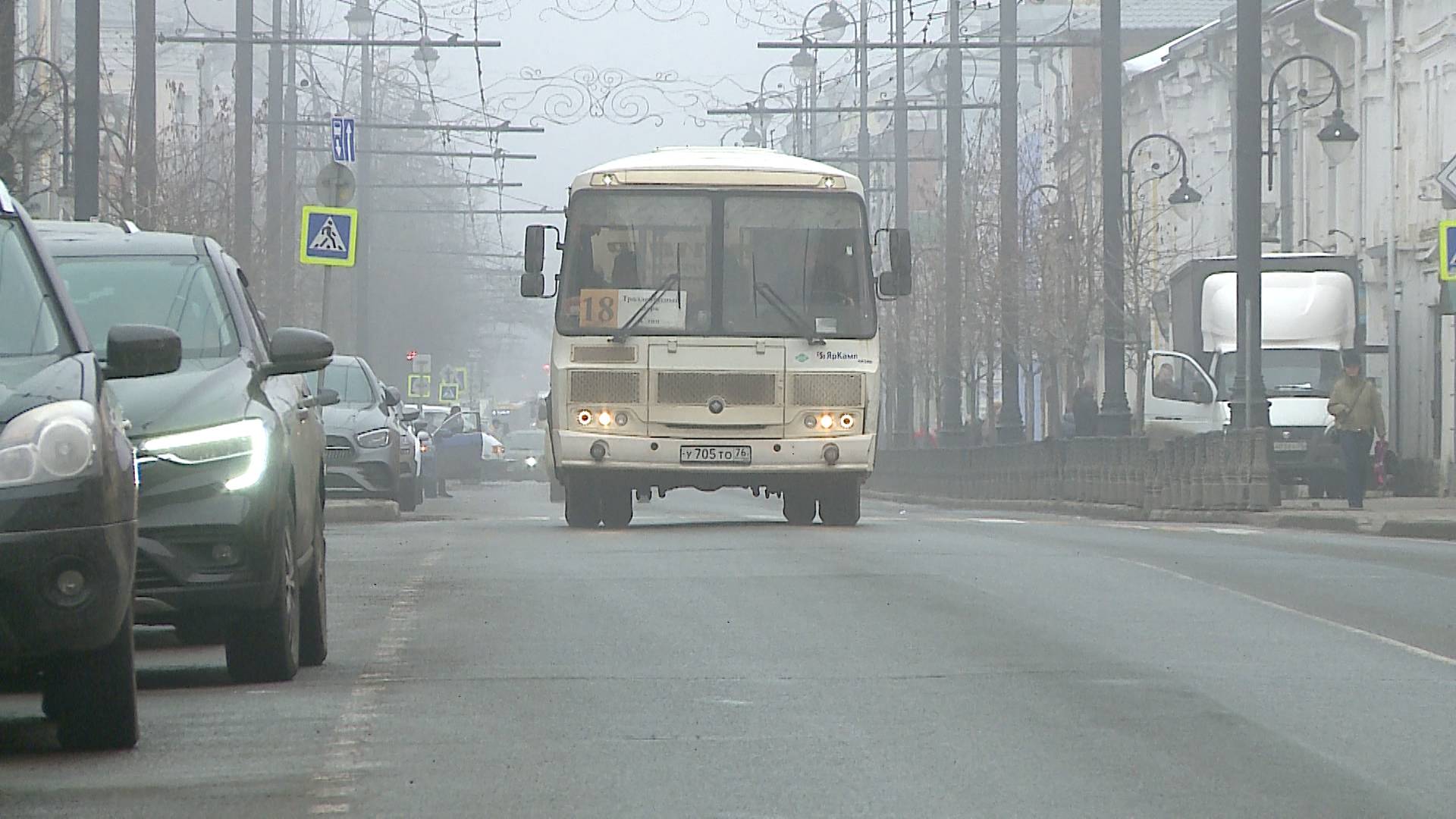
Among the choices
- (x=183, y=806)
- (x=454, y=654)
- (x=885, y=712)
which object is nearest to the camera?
(x=183, y=806)

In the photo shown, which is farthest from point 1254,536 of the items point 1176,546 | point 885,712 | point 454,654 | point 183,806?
point 183,806

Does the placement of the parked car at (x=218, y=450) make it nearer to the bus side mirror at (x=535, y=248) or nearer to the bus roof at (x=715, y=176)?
the bus side mirror at (x=535, y=248)

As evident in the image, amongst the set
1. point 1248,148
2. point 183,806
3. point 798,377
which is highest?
point 1248,148

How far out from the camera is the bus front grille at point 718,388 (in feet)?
75.2

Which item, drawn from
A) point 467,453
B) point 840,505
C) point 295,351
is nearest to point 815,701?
point 295,351

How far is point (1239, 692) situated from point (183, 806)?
13.7 ft

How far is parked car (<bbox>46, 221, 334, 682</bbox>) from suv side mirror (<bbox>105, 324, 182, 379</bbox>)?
0.97 metres

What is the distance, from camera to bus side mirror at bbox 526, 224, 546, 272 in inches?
918

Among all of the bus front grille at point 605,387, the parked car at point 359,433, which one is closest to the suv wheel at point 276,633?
the bus front grille at point 605,387

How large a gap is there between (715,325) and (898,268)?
1.66m

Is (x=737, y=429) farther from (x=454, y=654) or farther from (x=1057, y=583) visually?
(x=454, y=654)

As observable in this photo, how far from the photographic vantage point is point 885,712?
9.30 metres

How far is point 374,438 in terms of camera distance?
28.3 meters

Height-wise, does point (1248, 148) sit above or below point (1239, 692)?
above
